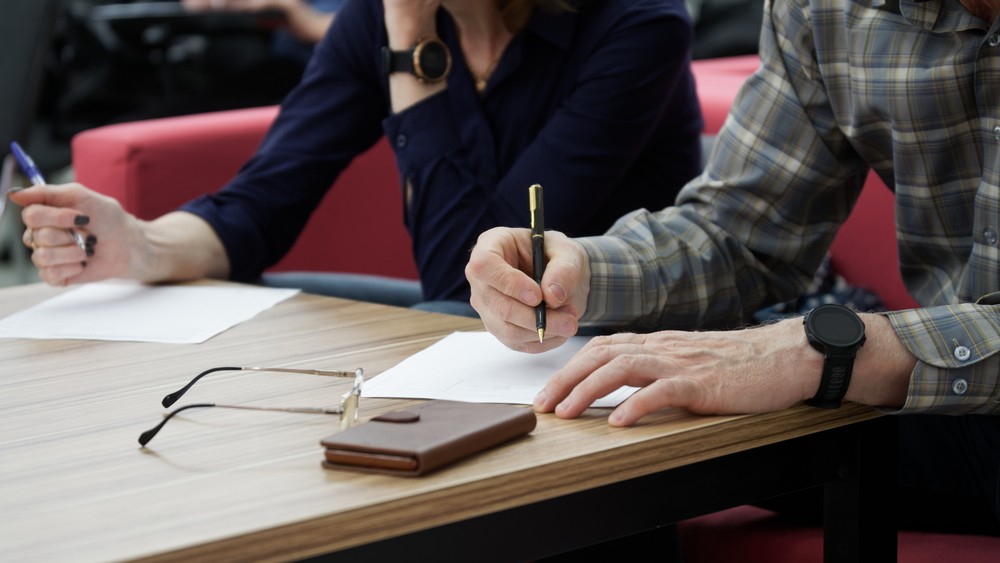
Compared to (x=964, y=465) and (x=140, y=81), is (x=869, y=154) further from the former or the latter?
(x=140, y=81)

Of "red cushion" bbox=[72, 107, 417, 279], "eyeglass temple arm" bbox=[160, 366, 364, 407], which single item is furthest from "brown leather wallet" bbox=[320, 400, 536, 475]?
"red cushion" bbox=[72, 107, 417, 279]

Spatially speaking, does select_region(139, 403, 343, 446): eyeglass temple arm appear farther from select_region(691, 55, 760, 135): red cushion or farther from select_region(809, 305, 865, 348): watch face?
select_region(691, 55, 760, 135): red cushion

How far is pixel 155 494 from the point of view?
0.77 m

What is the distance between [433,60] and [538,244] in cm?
66

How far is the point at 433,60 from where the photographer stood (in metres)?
1.63

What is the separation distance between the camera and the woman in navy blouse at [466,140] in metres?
1.56

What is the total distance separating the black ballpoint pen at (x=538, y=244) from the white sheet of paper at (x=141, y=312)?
38 cm

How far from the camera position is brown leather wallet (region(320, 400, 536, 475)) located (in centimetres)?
78

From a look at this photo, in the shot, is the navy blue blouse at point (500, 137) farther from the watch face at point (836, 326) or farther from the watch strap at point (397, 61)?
the watch face at point (836, 326)

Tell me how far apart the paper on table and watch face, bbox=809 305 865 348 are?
0.16m

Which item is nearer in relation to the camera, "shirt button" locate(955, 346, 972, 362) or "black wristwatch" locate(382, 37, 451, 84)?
"shirt button" locate(955, 346, 972, 362)

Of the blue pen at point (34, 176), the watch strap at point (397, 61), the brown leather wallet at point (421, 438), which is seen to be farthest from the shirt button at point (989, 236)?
the blue pen at point (34, 176)

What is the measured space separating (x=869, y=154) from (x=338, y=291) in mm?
831

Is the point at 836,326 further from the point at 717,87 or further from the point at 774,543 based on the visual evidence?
the point at 717,87
